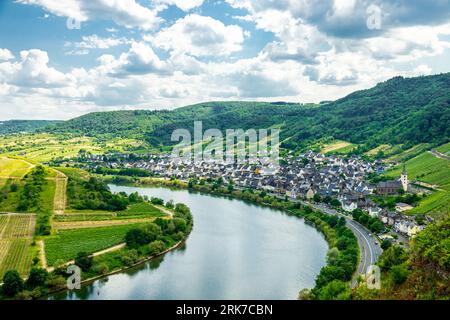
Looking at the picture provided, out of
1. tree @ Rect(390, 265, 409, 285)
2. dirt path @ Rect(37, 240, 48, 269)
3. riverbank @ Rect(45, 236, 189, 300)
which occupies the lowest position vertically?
riverbank @ Rect(45, 236, 189, 300)

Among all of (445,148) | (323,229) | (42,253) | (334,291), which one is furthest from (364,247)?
(445,148)

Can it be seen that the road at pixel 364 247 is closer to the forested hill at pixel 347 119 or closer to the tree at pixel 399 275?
the tree at pixel 399 275

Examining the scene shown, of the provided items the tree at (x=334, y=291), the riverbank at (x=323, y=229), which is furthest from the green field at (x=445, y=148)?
the tree at (x=334, y=291)

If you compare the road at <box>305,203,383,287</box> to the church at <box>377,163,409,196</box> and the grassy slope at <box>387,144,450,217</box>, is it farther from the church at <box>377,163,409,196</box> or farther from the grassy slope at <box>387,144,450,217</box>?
the church at <box>377,163,409,196</box>

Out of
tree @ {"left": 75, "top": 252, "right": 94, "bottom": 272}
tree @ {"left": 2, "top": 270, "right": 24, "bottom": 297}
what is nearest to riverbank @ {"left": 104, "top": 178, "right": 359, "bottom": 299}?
tree @ {"left": 75, "top": 252, "right": 94, "bottom": 272}

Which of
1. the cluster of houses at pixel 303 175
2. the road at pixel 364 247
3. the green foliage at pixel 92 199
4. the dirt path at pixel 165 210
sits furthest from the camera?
the cluster of houses at pixel 303 175
